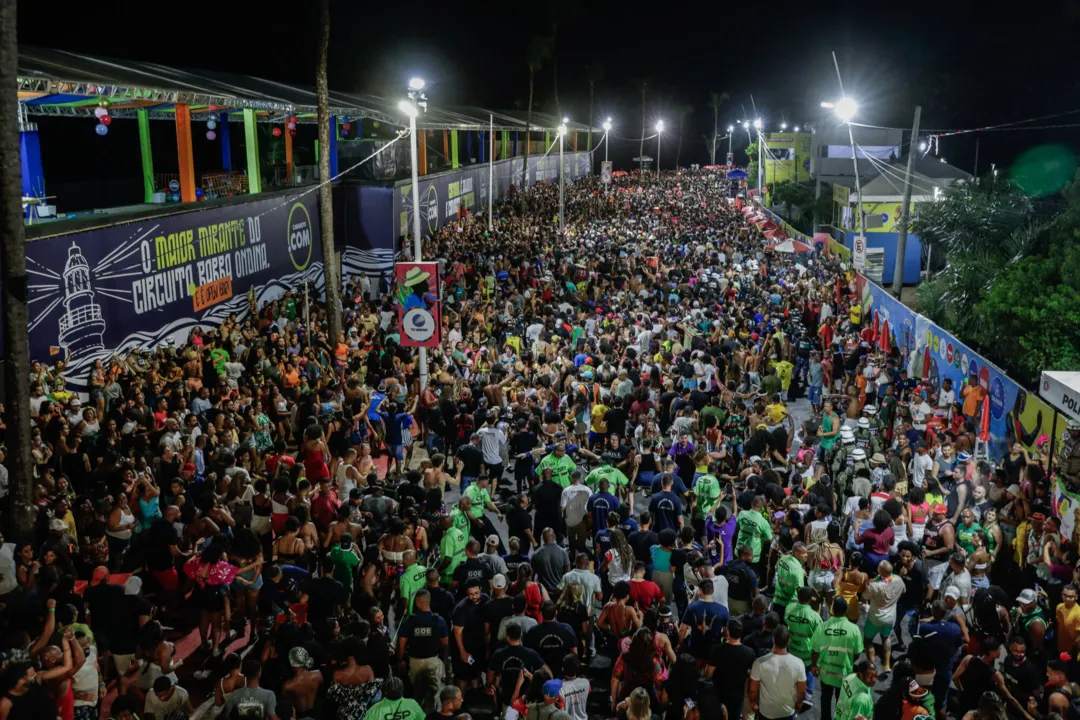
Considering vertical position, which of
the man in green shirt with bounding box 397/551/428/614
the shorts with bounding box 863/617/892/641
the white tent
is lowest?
the shorts with bounding box 863/617/892/641

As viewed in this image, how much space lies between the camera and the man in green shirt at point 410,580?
314 inches

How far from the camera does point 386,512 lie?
9.58 m

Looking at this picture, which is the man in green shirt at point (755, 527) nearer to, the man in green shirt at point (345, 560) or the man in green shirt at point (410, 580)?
the man in green shirt at point (410, 580)

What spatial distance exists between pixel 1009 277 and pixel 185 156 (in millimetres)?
15905

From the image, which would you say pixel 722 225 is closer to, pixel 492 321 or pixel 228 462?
pixel 492 321

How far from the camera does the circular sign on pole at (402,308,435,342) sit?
1465cm

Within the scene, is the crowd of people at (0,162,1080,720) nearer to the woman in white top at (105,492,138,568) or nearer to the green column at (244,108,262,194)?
the woman in white top at (105,492,138,568)

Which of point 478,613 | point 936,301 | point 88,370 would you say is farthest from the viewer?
point 936,301

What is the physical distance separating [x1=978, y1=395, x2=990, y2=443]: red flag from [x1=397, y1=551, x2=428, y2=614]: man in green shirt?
8.99 m

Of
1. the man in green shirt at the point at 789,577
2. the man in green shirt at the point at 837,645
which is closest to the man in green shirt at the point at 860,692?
the man in green shirt at the point at 837,645

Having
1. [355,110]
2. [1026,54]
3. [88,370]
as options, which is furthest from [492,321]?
[1026,54]

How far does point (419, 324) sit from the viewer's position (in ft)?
48.1

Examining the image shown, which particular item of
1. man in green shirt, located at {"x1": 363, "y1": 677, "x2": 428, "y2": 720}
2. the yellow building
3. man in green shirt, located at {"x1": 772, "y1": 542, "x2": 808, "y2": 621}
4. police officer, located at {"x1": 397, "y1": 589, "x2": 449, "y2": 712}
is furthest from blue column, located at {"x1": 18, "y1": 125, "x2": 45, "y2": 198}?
the yellow building

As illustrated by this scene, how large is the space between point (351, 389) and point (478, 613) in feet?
23.6
